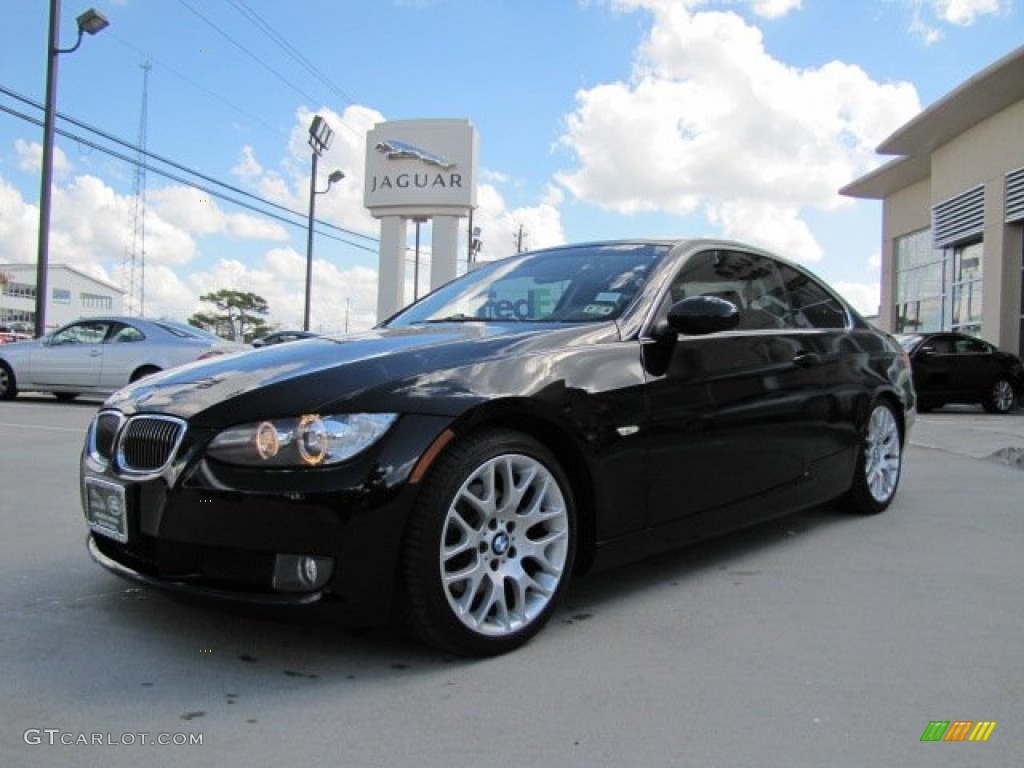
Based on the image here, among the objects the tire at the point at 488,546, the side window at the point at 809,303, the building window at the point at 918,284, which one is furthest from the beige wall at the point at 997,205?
the tire at the point at 488,546

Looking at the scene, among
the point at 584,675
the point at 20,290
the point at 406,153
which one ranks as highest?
the point at 20,290

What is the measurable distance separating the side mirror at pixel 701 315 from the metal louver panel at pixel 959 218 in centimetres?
1842

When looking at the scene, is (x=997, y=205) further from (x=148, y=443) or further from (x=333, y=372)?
(x=148, y=443)

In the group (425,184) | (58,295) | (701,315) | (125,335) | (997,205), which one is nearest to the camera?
(701,315)

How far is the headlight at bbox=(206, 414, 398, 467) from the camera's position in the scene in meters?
2.55

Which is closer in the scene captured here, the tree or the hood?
the hood

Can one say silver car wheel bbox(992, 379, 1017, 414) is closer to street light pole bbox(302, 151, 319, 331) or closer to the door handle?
the door handle

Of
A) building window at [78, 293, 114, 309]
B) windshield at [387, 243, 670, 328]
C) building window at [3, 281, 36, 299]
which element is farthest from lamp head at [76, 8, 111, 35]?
building window at [78, 293, 114, 309]

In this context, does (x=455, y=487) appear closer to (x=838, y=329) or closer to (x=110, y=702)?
(x=110, y=702)

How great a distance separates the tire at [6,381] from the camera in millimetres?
12727

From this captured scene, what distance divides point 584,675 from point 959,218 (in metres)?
20.9

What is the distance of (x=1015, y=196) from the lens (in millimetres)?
17656

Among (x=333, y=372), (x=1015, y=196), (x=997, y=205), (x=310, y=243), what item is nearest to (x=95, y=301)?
(x=310, y=243)

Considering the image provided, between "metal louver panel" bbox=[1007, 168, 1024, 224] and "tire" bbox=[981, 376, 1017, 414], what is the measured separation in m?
4.62
